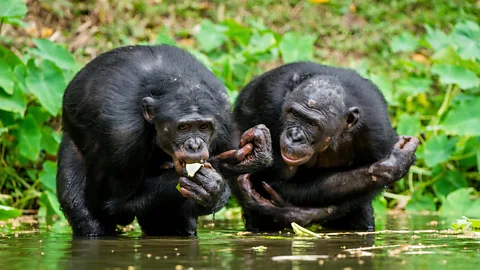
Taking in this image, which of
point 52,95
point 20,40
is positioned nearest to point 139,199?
point 52,95

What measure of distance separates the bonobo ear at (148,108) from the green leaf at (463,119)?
632 centimetres

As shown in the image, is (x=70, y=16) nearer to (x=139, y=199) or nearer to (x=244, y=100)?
(x=244, y=100)

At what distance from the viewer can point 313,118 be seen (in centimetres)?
874

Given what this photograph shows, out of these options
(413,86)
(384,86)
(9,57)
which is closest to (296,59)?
(384,86)

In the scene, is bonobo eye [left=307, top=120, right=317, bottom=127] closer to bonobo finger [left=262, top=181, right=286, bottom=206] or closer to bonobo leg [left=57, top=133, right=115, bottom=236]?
bonobo finger [left=262, top=181, right=286, bottom=206]

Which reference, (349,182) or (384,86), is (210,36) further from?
(349,182)

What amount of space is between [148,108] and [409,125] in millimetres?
6909

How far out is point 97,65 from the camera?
329 inches

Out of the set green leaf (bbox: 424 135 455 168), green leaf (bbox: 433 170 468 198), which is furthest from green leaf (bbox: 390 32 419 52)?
green leaf (bbox: 433 170 468 198)

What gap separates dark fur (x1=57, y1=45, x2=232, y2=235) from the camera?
7.71m

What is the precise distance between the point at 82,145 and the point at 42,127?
4427mm

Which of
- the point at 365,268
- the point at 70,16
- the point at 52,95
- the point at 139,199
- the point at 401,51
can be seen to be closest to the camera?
the point at 365,268

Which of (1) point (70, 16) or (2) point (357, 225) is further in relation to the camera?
(1) point (70, 16)

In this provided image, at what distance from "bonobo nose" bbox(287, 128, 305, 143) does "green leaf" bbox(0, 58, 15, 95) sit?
15.4 ft
